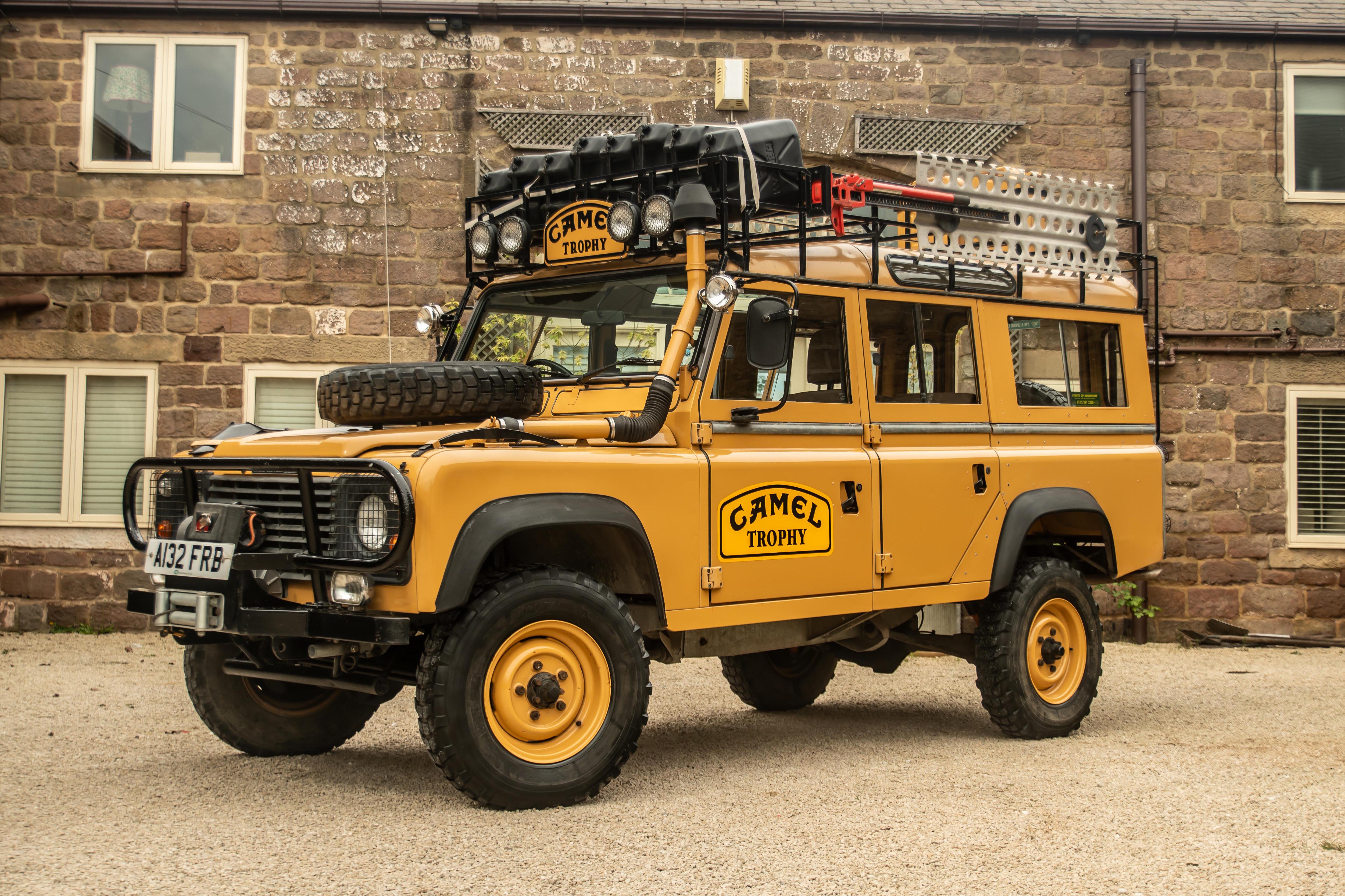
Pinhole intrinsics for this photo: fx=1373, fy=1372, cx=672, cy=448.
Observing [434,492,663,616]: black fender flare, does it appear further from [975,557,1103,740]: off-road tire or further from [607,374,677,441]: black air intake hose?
[975,557,1103,740]: off-road tire

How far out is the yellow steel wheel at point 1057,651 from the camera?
23.5 ft

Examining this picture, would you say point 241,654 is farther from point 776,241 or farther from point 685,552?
point 776,241

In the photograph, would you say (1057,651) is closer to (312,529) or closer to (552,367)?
(552,367)

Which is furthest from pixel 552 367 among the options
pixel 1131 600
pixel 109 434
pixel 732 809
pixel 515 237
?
pixel 1131 600

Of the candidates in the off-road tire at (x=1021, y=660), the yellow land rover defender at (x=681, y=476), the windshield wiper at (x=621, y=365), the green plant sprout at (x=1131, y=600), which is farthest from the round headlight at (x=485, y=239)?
the green plant sprout at (x=1131, y=600)

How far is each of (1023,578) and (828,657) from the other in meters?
1.42

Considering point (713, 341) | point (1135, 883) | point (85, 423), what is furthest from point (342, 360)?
point (1135, 883)

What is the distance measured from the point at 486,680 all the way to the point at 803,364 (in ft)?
7.12

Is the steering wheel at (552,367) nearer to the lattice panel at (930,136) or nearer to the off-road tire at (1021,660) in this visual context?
the off-road tire at (1021,660)

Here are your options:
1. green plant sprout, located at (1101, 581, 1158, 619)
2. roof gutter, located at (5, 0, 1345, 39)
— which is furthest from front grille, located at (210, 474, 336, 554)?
green plant sprout, located at (1101, 581, 1158, 619)

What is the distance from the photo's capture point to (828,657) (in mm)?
8062

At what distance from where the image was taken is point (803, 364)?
6.26m

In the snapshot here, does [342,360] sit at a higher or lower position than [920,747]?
higher

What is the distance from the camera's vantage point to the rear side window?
23.7 feet
